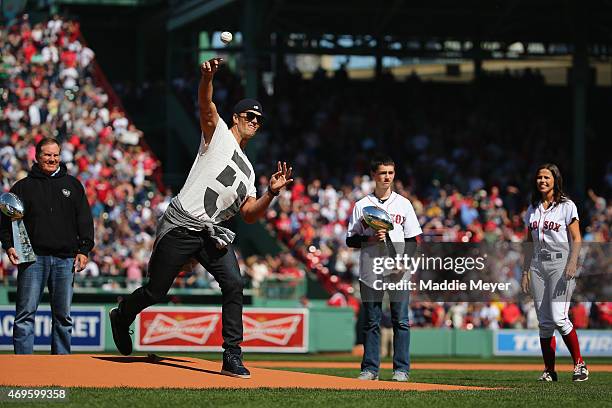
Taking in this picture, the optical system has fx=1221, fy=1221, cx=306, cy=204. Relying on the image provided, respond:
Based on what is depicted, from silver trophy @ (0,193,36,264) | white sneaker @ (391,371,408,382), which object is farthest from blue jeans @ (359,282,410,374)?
silver trophy @ (0,193,36,264)

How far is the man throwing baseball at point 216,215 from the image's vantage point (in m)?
9.23

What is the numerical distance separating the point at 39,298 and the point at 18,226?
2.25 ft

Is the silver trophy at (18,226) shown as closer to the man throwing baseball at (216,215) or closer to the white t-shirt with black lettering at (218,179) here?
the man throwing baseball at (216,215)

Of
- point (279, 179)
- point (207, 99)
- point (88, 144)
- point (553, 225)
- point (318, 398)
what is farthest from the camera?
point (88, 144)

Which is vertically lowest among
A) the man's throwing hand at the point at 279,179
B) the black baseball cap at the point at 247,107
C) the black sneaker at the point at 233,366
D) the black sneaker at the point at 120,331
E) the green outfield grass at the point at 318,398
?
the green outfield grass at the point at 318,398

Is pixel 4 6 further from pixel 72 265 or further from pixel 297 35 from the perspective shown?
pixel 72 265

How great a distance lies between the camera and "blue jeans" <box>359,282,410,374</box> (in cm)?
1103

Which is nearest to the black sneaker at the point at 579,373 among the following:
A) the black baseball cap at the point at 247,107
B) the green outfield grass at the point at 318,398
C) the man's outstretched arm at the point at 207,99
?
the green outfield grass at the point at 318,398

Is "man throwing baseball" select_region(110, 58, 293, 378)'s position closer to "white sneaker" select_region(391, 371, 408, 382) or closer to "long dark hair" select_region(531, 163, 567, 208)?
"white sneaker" select_region(391, 371, 408, 382)

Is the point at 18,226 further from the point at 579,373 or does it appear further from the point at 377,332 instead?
the point at 579,373

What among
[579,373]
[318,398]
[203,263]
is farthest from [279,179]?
[579,373]

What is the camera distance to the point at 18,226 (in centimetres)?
1103

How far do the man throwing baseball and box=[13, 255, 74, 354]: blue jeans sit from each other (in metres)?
1.88

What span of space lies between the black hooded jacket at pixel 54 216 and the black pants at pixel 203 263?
1993mm
